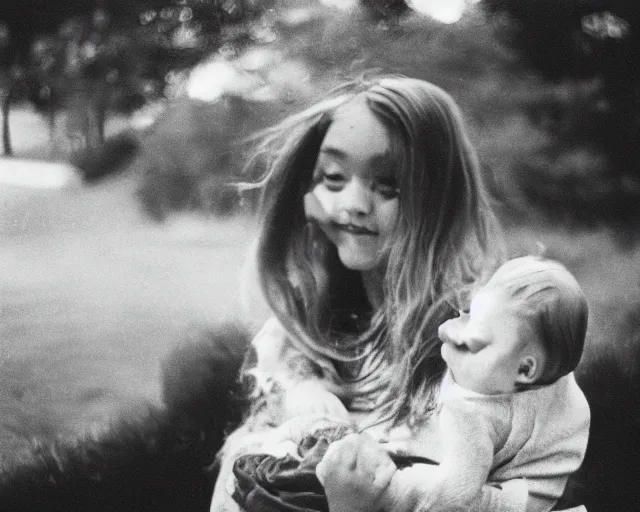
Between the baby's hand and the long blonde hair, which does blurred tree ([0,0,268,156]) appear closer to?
the long blonde hair

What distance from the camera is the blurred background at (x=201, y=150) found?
5.48 feet

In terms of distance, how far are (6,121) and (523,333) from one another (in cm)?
107

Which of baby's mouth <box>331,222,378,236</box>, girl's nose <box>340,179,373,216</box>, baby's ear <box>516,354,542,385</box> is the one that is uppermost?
girl's nose <box>340,179,373,216</box>

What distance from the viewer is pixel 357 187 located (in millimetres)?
1627

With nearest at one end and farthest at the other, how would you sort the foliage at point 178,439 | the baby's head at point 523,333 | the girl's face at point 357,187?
the baby's head at point 523,333, the girl's face at point 357,187, the foliage at point 178,439

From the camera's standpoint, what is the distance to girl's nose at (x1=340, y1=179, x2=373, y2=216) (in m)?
1.63

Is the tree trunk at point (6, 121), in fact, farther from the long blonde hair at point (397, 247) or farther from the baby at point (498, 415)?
the baby at point (498, 415)

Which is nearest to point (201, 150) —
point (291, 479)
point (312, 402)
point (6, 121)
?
point (6, 121)

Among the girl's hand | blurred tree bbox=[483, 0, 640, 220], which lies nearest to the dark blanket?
the girl's hand

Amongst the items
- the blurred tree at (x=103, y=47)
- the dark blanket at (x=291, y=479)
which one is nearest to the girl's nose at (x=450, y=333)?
the dark blanket at (x=291, y=479)

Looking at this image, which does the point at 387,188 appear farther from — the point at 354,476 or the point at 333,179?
the point at 354,476

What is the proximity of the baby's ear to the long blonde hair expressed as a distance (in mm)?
167

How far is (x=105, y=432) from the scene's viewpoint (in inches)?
68.7

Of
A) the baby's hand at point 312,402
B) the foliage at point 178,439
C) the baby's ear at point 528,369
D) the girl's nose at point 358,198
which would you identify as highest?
the girl's nose at point 358,198
